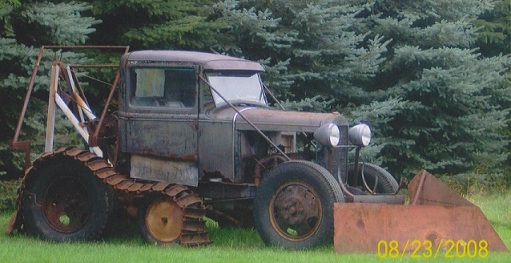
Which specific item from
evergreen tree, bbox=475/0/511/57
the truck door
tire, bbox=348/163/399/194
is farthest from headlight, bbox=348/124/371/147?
evergreen tree, bbox=475/0/511/57

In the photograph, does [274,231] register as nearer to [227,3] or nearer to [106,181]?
[106,181]

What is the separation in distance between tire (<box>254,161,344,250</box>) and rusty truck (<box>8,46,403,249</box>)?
13mm

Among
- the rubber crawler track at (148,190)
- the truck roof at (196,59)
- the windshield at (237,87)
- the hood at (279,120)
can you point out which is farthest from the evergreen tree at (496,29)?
the rubber crawler track at (148,190)

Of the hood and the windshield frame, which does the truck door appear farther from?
Answer: the hood

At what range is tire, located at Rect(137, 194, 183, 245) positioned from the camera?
12039 millimetres

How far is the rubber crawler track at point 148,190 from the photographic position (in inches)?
471

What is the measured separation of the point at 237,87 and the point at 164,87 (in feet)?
2.95

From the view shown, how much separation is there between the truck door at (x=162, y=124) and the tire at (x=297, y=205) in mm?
1135

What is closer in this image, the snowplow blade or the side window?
the snowplow blade

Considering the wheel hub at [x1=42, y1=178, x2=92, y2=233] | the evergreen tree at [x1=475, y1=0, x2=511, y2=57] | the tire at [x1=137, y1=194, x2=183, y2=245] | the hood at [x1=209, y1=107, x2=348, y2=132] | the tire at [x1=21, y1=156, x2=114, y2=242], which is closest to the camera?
the tire at [x1=137, y1=194, x2=183, y2=245]

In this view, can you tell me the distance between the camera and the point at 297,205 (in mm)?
11688

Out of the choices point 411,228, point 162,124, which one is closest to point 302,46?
point 162,124

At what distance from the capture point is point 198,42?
19422 millimetres

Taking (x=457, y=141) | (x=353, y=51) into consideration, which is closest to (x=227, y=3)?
(x=353, y=51)
